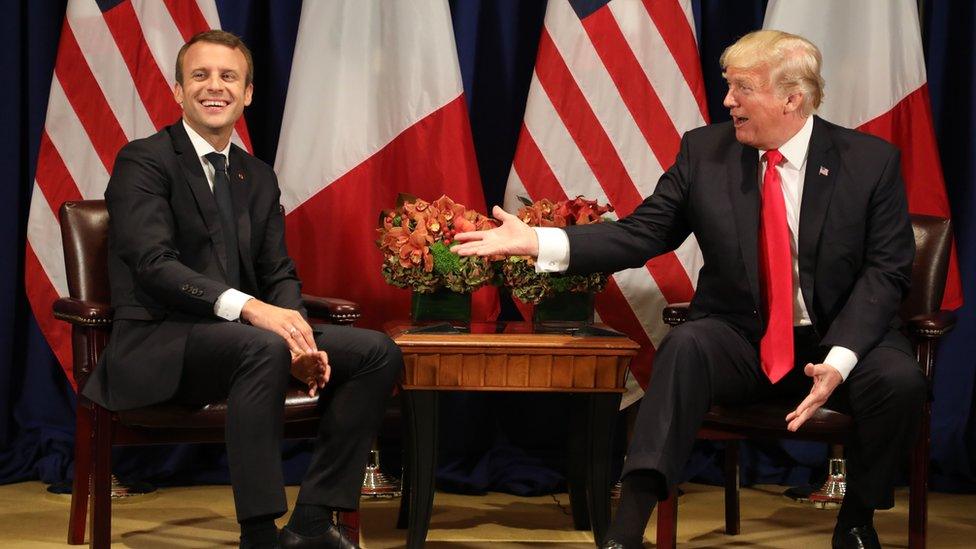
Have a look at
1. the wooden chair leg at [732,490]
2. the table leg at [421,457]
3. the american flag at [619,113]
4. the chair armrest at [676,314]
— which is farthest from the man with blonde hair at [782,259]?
the american flag at [619,113]

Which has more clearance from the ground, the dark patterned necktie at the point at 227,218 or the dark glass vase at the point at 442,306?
the dark patterned necktie at the point at 227,218

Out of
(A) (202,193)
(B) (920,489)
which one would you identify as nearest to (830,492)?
(B) (920,489)

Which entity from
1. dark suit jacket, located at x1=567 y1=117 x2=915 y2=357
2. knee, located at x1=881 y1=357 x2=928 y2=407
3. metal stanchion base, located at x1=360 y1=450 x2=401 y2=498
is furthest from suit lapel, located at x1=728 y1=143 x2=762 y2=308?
metal stanchion base, located at x1=360 y1=450 x2=401 y2=498

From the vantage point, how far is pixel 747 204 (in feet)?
11.5

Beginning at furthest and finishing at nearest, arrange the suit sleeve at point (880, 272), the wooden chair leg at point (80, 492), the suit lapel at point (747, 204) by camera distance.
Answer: the wooden chair leg at point (80, 492)
the suit lapel at point (747, 204)
the suit sleeve at point (880, 272)

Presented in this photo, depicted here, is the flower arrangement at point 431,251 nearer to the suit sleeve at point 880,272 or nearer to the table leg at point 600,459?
the table leg at point 600,459

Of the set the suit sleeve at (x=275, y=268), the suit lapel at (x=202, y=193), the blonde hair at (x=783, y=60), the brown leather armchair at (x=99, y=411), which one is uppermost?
the blonde hair at (x=783, y=60)

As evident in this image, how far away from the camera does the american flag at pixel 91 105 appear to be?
4.40 m

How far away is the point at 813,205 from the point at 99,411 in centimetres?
195

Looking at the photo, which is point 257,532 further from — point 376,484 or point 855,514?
point 855,514

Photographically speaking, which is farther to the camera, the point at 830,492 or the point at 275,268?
the point at 830,492

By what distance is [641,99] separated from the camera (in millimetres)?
4473

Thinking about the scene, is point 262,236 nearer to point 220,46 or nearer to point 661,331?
point 220,46

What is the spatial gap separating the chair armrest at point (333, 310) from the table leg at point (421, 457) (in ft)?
1.00
